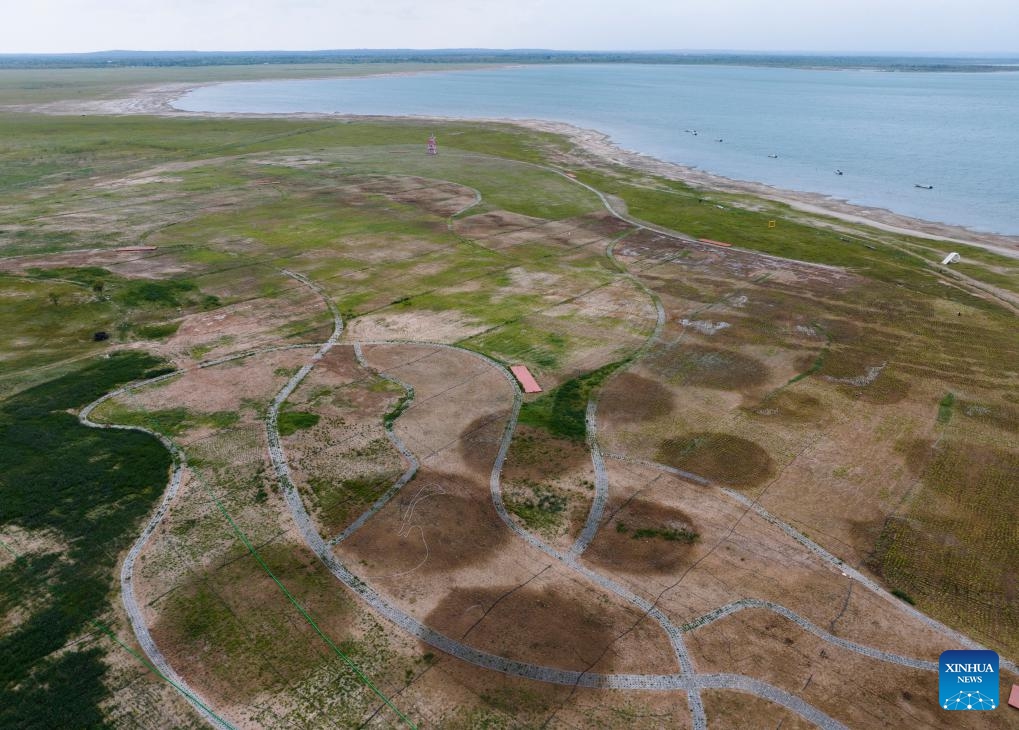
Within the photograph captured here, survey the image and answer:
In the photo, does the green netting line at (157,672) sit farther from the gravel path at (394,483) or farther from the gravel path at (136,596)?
the gravel path at (394,483)

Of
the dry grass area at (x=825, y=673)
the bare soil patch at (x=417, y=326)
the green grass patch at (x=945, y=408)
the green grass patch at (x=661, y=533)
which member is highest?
the bare soil patch at (x=417, y=326)

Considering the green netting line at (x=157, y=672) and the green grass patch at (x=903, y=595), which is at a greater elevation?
the green netting line at (x=157, y=672)

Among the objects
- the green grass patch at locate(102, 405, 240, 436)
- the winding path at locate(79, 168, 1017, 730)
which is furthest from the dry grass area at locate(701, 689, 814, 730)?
the green grass patch at locate(102, 405, 240, 436)

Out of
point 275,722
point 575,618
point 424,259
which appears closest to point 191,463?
point 275,722

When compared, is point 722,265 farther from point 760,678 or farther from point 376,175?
point 376,175

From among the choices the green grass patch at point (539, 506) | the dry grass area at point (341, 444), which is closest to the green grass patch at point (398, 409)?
the dry grass area at point (341, 444)

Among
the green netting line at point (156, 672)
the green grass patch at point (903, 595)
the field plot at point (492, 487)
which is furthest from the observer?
the green grass patch at point (903, 595)

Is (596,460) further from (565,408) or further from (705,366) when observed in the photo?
(705,366)

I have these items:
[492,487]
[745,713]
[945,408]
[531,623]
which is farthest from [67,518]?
[945,408]

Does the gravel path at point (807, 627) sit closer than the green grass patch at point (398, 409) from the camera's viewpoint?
Yes
